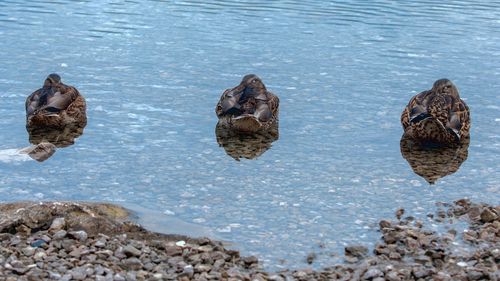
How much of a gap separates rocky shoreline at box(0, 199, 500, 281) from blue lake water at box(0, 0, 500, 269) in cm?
35

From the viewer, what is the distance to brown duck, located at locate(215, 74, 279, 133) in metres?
14.5

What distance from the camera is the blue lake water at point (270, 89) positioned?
11297mm

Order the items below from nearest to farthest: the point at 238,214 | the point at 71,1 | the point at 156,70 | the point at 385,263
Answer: the point at 385,263 → the point at 238,214 → the point at 156,70 → the point at 71,1

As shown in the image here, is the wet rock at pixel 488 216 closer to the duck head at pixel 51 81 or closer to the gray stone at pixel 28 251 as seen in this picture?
the gray stone at pixel 28 251

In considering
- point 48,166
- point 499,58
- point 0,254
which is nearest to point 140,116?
point 48,166

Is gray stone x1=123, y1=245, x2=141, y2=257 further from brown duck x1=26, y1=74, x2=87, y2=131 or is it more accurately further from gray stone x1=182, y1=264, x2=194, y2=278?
brown duck x1=26, y1=74, x2=87, y2=131

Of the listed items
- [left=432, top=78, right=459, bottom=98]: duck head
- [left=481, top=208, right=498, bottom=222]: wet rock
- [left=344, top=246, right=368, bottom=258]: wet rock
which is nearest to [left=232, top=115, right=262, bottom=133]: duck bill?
[left=432, top=78, right=459, bottom=98]: duck head

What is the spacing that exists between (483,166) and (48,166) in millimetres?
5546

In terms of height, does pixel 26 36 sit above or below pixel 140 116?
above

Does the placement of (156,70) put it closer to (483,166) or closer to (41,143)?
(41,143)

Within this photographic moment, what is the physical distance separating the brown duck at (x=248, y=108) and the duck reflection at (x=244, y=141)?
7 centimetres

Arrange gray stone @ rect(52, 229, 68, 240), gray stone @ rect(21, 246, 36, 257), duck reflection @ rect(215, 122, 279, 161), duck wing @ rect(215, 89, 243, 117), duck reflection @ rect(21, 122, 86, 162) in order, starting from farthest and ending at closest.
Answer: duck wing @ rect(215, 89, 243, 117) → duck reflection @ rect(215, 122, 279, 161) → duck reflection @ rect(21, 122, 86, 162) → gray stone @ rect(52, 229, 68, 240) → gray stone @ rect(21, 246, 36, 257)

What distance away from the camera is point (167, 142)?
13.8 m

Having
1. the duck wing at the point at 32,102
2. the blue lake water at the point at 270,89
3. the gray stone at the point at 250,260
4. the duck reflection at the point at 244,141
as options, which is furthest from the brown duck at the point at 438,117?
the duck wing at the point at 32,102
